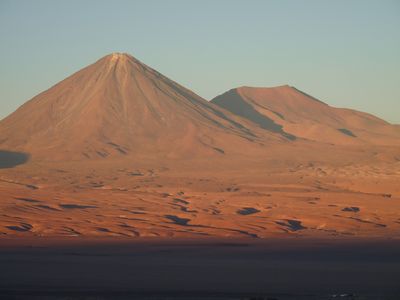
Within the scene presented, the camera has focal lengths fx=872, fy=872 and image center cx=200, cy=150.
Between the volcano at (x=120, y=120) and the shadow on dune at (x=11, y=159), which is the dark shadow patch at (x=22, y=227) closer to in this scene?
the shadow on dune at (x=11, y=159)

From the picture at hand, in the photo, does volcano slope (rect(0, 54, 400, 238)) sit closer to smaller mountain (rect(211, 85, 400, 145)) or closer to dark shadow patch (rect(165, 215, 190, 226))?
dark shadow patch (rect(165, 215, 190, 226))

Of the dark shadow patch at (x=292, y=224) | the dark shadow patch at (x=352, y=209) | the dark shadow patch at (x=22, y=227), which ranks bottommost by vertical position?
the dark shadow patch at (x=22, y=227)

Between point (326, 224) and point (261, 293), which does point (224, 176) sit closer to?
point (326, 224)

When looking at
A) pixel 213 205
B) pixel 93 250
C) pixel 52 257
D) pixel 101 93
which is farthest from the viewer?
pixel 101 93

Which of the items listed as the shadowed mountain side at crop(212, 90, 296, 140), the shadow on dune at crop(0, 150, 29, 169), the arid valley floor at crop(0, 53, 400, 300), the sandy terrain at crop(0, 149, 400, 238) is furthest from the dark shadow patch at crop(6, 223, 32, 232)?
the shadowed mountain side at crop(212, 90, 296, 140)

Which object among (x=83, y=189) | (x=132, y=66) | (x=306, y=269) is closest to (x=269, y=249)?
(x=306, y=269)

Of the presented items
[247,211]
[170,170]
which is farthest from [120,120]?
[247,211]

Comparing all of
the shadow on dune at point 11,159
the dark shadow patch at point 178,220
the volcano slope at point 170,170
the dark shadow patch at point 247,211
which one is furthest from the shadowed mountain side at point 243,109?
the dark shadow patch at point 178,220
